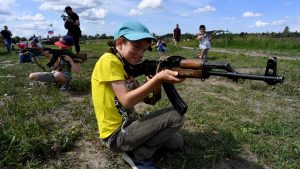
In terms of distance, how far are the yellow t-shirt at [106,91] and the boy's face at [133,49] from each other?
3.9 inches

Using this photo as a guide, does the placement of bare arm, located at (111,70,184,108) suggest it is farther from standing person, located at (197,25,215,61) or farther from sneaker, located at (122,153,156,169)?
standing person, located at (197,25,215,61)

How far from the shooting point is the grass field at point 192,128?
3584 millimetres

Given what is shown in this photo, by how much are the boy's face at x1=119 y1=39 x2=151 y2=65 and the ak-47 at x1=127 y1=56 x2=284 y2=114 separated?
121mm

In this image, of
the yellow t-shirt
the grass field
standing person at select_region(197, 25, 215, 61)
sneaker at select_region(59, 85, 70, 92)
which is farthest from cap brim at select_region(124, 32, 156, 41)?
standing person at select_region(197, 25, 215, 61)

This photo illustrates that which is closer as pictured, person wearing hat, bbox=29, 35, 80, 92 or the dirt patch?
the dirt patch

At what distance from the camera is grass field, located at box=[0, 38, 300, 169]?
11.8 ft

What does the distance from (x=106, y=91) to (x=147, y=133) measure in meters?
0.60

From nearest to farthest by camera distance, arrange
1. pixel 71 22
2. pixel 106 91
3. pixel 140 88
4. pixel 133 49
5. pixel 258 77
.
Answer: pixel 258 77, pixel 140 88, pixel 133 49, pixel 106 91, pixel 71 22

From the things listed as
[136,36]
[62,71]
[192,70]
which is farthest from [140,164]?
[62,71]

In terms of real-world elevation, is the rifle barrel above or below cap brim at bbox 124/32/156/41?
below

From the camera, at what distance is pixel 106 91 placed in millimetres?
3350

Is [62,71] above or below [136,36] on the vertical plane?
below

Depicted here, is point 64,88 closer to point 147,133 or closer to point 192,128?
point 192,128

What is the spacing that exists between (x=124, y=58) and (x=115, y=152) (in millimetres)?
1033
